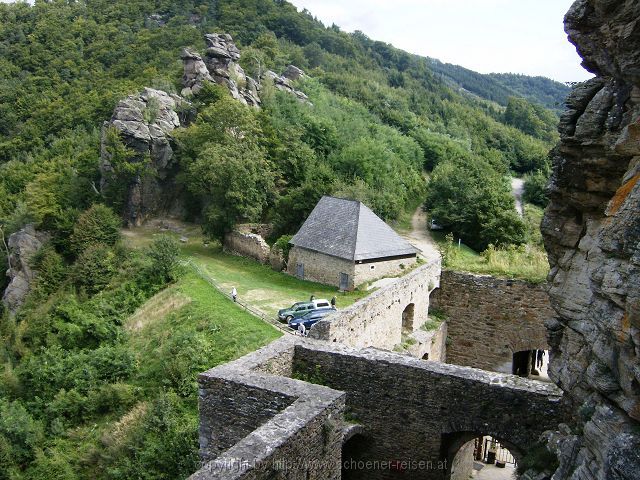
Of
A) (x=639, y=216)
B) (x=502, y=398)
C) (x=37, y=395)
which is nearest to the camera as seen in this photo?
(x=639, y=216)

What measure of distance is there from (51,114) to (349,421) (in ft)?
167

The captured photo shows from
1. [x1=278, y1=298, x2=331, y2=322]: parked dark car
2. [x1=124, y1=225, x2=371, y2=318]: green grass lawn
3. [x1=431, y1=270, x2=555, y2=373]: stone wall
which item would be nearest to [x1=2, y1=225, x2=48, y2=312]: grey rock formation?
[x1=124, y1=225, x2=371, y2=318]: green grass lawn

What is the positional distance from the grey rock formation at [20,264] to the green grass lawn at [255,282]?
5411mm

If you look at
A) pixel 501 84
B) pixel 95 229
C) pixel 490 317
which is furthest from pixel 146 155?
pixel 501 84

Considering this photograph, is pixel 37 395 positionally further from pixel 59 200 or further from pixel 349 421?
pixel 59 200

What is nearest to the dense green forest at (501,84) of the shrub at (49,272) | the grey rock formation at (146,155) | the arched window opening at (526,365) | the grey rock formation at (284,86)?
the grey rock formation at (284,86)

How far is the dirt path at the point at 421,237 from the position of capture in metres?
28.3

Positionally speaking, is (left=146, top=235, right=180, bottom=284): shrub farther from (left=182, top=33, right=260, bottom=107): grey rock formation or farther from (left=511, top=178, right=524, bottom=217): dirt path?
(left=511, top=178, right=524, bottom=217): dirt path

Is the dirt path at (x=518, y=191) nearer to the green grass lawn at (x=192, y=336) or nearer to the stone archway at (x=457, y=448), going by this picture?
the green grass lawn at (x=192, y=336)

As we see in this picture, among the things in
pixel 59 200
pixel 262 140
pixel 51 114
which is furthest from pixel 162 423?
pixel 51 114

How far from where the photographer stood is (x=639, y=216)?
204 inches

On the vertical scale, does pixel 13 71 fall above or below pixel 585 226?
above

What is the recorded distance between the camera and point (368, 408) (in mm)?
10500

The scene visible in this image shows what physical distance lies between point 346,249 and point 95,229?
15.0 meters
